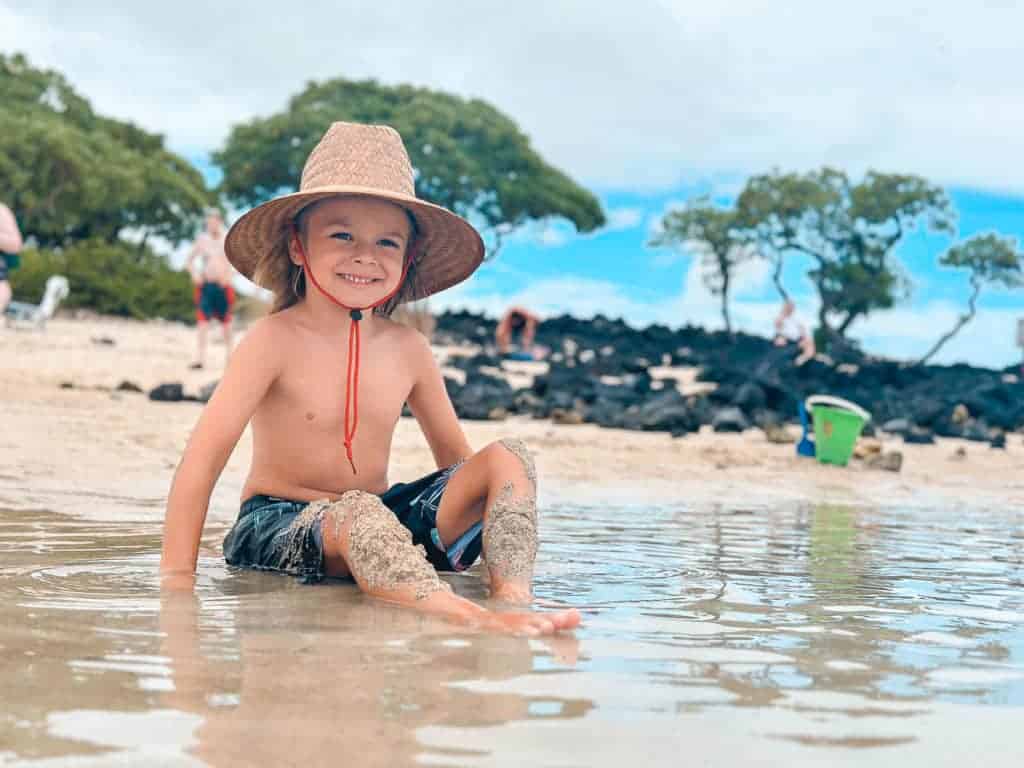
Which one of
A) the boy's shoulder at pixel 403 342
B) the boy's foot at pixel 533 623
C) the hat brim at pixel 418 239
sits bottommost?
the boy's foot at pixel 533 623

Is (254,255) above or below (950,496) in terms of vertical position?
above

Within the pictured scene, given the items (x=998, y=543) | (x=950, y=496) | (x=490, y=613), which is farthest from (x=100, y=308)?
(x=490, y=613)

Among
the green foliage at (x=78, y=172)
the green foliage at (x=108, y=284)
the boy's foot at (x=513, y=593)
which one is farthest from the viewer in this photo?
the green foliage at (x=78, y=172)

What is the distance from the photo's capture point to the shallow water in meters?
1.94

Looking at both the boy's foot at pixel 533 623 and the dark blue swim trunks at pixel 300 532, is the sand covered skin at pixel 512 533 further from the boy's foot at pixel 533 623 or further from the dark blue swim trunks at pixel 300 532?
the boy's foot at pixel 533 623

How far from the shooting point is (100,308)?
2453 centimetres

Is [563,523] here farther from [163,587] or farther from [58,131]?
[58,131]

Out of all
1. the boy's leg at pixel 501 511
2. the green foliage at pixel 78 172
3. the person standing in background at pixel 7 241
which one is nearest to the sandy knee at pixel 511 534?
the boy's leg at pixel 501 511

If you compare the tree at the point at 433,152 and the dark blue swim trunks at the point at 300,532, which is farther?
the tree at the point at 433,152

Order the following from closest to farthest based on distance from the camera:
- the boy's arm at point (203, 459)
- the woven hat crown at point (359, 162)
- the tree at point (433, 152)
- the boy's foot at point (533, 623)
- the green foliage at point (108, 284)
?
the boy's foot at point (533, 623) → the boy's arm at point (203, 459) → the woven hat crown at point (359, 162) → the green foliage at point (108, 284) → the tree at point (433, 152)

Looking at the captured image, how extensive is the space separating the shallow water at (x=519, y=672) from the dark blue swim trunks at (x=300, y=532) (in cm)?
11

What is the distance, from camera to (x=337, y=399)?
4.01m

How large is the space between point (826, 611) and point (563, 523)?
8.51 ft

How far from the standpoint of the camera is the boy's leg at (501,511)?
11.8 feet
